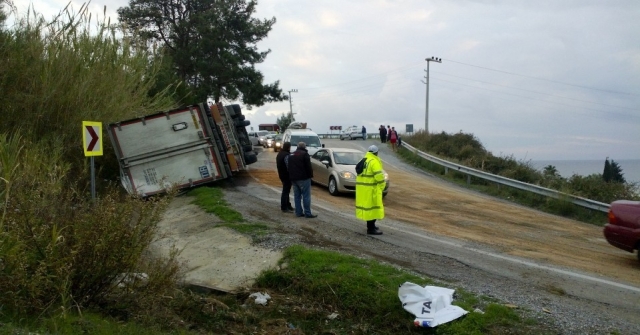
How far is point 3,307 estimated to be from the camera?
18.0 feet

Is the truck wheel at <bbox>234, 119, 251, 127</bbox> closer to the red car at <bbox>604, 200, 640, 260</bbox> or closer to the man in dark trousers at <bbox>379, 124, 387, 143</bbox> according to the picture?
the red car at <bbox>604, 200, 640, 260</bbox>

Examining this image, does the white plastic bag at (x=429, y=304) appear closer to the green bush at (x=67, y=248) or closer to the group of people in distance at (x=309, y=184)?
the green bush at (x=67, y=248)

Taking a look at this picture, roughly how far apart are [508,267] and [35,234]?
23.1ft

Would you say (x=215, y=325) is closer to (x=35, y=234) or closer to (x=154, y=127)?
(x=35, y=234)

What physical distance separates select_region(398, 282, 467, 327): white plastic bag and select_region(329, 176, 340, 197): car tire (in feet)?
35.4

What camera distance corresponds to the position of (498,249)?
36.9 ft

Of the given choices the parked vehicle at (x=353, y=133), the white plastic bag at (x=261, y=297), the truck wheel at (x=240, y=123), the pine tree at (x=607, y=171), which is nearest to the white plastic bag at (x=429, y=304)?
the white plastic bag at (x=261, y=297)

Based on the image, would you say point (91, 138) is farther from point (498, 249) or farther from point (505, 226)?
point (505, 226)

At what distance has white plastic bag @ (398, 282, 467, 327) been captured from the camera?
22.1 feet

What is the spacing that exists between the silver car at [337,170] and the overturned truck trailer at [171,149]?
3.17 metres

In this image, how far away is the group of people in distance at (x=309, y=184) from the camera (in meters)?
11.3

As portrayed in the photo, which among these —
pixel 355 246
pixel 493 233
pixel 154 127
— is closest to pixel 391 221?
pixel 493 233

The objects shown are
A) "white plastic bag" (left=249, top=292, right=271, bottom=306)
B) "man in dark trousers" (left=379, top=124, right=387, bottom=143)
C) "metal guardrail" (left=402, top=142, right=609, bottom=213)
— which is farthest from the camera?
"man in dark trousers" (left=379, top=124, right=387, bottom=143)

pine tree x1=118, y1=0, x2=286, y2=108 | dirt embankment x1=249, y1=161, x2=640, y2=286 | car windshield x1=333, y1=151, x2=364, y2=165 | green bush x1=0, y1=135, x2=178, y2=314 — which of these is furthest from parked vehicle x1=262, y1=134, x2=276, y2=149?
green bush x1=0, y1=135, x2=178, y2=314
